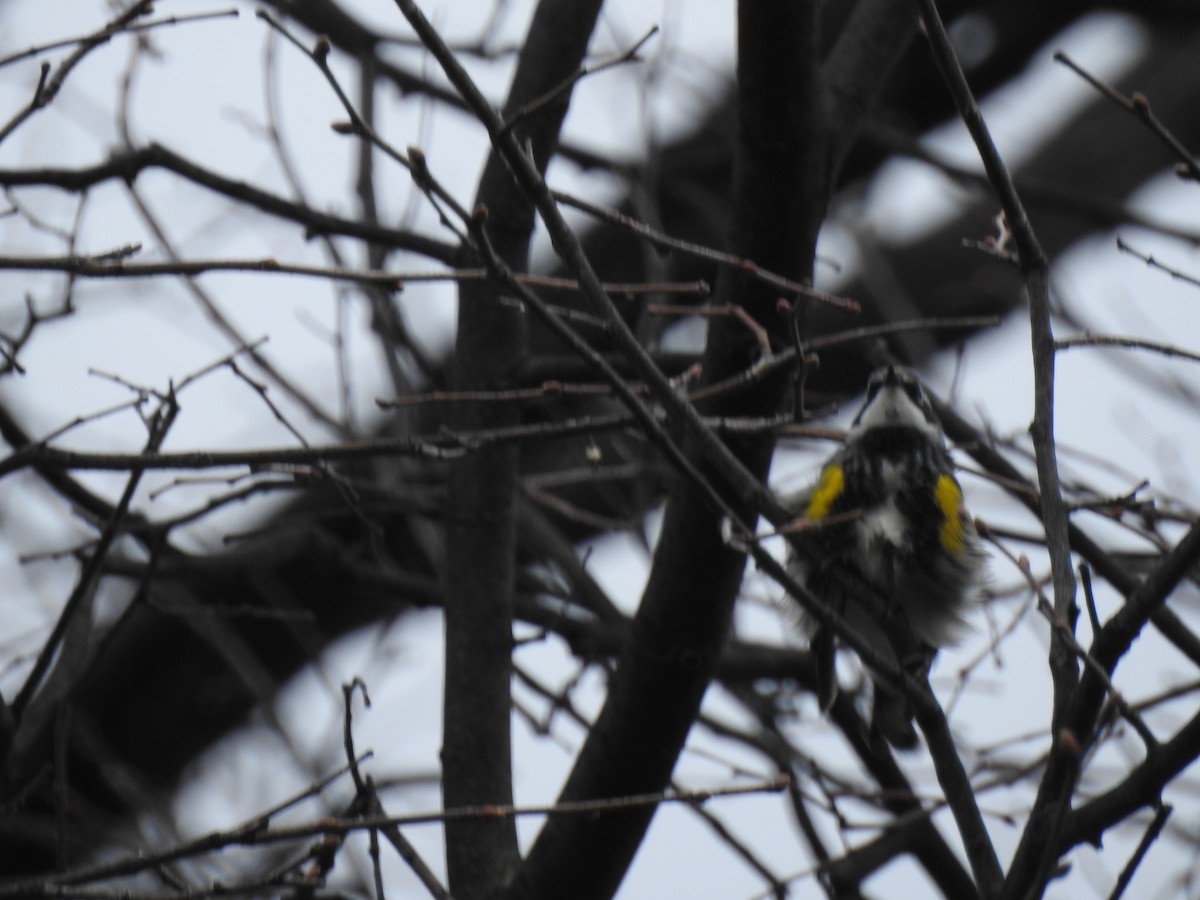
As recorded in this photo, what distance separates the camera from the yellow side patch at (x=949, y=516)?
3.73 metres

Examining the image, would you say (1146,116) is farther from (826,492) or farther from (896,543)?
(826,492)

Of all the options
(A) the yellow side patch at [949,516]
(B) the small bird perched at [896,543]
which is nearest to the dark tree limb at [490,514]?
(B) the small bird perched at [896,543]

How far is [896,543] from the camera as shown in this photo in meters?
3.59

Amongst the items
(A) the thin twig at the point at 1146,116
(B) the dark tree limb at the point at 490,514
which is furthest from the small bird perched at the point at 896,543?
(A) the thin twig at the point at 1146,116

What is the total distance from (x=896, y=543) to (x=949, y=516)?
0.26 meters

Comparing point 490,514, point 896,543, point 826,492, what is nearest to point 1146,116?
point 896,543

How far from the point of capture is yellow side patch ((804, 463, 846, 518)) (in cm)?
377

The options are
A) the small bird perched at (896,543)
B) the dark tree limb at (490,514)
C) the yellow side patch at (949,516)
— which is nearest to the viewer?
the dark tree limb at (490,514)

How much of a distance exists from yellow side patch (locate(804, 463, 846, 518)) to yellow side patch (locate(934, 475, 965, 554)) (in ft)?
0.85

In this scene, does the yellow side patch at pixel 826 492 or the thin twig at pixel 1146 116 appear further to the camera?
the yellow side patch at pixel 826 492

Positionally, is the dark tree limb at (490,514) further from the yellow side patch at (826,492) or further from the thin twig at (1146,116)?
the thin twig at (1146,116)

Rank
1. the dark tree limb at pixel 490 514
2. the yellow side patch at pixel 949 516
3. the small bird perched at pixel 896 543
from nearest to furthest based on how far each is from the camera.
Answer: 1. the dark tree limb at pixel 490 514
2. the small bird perched at pixel 896 543
3. the yellow side patch at pixel 949 516

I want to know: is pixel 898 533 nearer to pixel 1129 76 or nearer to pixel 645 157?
pixel 645 157

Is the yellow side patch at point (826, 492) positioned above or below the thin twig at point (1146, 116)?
above
